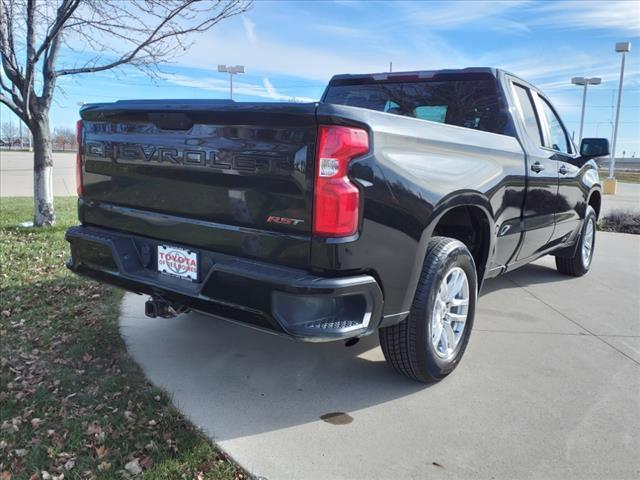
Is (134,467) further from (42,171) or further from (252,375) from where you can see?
(42,171)

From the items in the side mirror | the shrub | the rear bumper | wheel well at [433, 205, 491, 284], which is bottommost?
the shrub

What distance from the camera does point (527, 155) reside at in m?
4.07

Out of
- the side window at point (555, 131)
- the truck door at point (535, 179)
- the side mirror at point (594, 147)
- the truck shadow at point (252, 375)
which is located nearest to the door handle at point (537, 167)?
the truck door at point (535, 179)

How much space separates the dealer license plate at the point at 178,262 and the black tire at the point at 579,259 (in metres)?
4.55

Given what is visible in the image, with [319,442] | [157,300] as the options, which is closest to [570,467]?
[319,442]

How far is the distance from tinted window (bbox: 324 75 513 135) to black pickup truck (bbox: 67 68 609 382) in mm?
96

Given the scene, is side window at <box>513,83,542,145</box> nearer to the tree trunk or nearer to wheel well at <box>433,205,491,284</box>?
wheel well at <box>433,205,491,284</box>

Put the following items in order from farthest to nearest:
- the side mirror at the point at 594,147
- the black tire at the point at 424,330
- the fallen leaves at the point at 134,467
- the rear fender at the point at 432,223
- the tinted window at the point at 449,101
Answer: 1. the side mirror at the point at 594,147
2. the tinted window at the point at 449,101
3. the black tire at the point at 424,330
4. the rear fender at the point at 432,223
5. the fallen leaves at the point at 134,467

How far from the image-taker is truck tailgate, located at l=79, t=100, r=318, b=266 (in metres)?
2.44

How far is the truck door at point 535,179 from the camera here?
416 cm

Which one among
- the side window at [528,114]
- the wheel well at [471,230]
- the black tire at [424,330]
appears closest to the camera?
the black tire at [424,330]

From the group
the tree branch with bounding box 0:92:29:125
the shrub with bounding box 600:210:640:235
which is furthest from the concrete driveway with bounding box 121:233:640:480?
the shrub with bounding box 600:210:640:235

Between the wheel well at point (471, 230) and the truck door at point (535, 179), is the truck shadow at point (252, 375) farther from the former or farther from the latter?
the truck door at point (535, 179)

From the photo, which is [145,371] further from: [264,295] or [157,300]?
[264,295]
